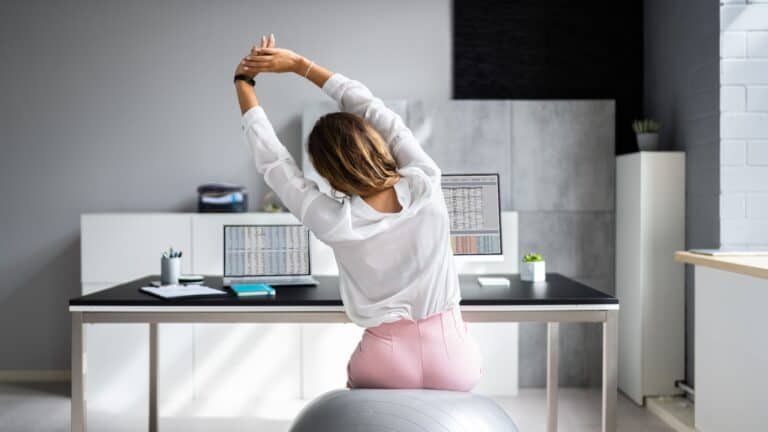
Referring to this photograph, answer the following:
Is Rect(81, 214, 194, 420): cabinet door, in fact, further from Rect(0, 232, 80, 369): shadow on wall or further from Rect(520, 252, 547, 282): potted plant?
Rect(520, 252, 547, 282): potted plant

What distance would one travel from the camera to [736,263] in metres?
2.88

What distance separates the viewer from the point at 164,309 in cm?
250

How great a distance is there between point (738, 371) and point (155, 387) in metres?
2.50

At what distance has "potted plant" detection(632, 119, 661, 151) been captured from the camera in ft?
13.9

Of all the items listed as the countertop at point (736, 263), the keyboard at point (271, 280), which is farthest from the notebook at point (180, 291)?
the countertop at point (736, 263)

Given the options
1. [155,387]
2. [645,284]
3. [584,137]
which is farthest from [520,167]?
[155,387]

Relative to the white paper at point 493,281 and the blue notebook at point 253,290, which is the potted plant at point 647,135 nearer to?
the white paper at point 493,281

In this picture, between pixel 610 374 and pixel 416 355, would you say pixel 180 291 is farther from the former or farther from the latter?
pixel 610 374

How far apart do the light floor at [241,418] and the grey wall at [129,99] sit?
826 mm

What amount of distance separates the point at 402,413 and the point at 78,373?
4.23 feet

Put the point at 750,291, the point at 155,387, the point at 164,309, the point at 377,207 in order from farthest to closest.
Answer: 1. the point at 155,387
2. the point at 750,291
3. the point at 164,309
4. the point at 377,207

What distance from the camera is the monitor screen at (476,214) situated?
9.61 feet

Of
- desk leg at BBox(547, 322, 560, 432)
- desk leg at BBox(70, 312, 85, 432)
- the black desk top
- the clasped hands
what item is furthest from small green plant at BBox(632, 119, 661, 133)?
desk leg at BBox(70, 312, 85, 432)

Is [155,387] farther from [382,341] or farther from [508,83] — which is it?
[508,83]
